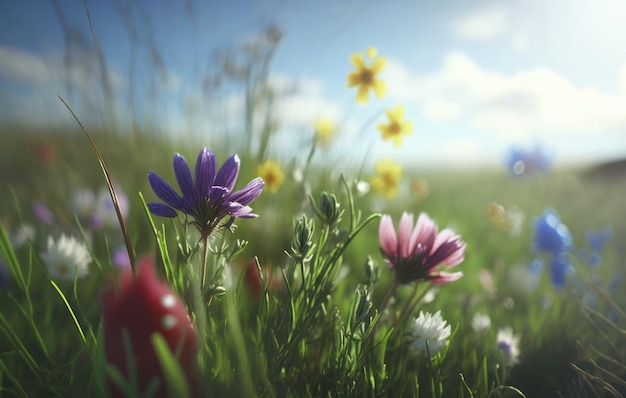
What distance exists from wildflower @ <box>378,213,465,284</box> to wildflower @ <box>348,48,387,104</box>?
449mm

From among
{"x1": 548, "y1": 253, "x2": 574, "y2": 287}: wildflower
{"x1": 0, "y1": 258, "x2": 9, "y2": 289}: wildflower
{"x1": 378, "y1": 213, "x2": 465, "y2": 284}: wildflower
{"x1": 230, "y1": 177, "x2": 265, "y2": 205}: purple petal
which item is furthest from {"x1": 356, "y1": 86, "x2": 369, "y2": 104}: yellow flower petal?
{"x1": 0, "y1": 258, "x2": 9, "y2": 289}: wildflower

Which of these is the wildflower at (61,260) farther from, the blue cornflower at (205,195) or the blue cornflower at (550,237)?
the blue cornflower at (550,237)

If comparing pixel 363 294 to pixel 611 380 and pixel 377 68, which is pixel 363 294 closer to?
pixel 611 380

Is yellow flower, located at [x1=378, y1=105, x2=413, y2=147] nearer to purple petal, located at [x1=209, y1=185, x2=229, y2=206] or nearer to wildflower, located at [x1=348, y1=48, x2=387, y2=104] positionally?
wildflower, located at [x1=348, y1=48, x2=387, y2=104]

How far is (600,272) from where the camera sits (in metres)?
1.41

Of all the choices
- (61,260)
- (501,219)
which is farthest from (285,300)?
(501,219)

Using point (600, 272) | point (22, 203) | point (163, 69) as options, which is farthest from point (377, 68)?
point (22, 203)

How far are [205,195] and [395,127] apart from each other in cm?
67

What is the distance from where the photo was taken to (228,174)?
50 centimetres

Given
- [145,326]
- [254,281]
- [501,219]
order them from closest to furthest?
[145,326] → [254,281] → [501,219]

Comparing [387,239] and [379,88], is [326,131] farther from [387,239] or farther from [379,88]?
[387,239]

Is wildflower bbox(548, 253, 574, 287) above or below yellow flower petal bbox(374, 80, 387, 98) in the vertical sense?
below

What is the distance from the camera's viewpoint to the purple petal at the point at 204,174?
487 mm

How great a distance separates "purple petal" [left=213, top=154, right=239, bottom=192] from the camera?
497 mm
